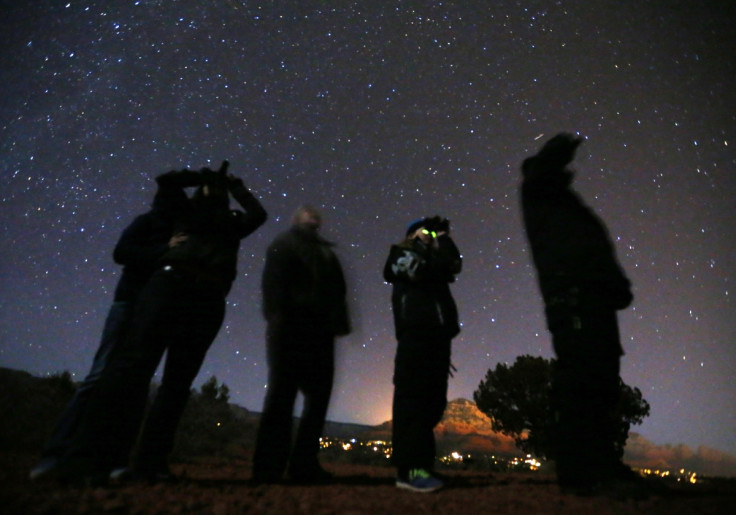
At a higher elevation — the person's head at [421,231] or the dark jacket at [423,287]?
the person's head at [421,231]

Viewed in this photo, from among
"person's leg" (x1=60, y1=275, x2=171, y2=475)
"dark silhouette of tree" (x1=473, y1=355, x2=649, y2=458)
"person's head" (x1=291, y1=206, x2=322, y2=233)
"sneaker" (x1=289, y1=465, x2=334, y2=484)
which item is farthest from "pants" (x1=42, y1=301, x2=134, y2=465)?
"dark silhouette of tree" (x1=473, y1=355, x2=649, y2=458)

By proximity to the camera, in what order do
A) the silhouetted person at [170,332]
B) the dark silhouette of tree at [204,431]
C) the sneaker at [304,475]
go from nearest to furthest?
the silhouetted person at [170,332]
the sneaker at [304,475]
the dark silhouette of tree at [204,431]

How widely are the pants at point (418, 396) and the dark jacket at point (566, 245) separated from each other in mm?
819

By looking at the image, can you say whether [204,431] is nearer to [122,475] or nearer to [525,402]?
[122,475]

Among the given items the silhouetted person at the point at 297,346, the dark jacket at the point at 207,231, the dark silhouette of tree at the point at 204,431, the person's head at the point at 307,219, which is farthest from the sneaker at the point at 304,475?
the dark silhouette of tree at the point at 204,431

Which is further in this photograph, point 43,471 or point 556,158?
point 556,158

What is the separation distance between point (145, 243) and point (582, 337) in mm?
2744

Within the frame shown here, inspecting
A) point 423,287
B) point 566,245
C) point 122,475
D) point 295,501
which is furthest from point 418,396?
point 122,475

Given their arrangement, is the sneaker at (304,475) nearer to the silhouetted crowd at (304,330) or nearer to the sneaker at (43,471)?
the silhouetted crowd at (304,330)

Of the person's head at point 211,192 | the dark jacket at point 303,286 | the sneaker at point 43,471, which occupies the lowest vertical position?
the sneaker at point 43,471

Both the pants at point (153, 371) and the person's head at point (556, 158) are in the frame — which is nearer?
the pants at point (153, 371)

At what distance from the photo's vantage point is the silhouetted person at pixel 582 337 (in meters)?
2.14

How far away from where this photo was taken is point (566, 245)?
2430 millimetres

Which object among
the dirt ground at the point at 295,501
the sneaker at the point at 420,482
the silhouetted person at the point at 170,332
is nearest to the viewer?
the dirt ground at the point at 295,501
